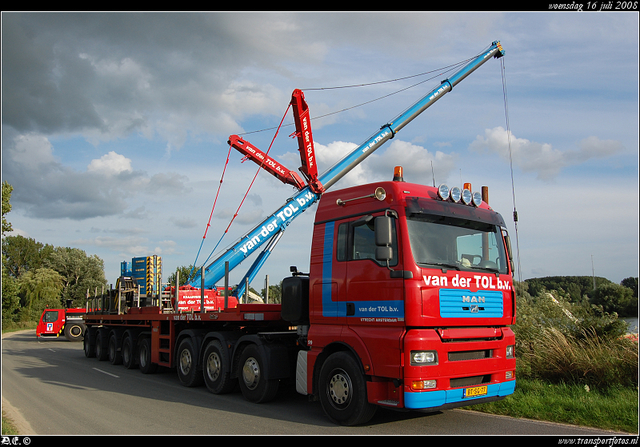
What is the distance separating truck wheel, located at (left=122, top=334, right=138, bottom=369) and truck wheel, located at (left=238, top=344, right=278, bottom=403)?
6.37m

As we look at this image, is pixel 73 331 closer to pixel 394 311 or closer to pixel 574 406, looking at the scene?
pixel 394 311

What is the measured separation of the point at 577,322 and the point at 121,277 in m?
12.4

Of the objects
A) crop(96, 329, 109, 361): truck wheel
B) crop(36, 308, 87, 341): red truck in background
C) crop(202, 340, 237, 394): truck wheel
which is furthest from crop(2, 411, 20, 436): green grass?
crop(36, 308, 87, 341): red truck in background

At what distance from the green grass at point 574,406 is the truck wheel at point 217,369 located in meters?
4.30

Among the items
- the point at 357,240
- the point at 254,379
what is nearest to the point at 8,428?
the point at 254,379

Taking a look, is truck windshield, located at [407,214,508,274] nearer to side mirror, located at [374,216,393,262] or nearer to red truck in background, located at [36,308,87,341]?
side mirror, located at [374,216,393,262]

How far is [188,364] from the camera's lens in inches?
414

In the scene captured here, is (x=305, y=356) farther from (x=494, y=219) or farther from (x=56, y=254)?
(x=56, y=254)

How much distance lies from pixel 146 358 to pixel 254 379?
18.2ft

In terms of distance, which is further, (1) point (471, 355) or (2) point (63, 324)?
(2) point (63, 324)

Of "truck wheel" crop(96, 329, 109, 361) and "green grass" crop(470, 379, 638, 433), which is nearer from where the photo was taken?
"green grass" crop(470, 379, 638, 433)

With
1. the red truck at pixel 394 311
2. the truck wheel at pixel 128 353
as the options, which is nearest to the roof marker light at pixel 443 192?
the red truck at pixel 394 311

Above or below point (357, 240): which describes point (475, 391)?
below

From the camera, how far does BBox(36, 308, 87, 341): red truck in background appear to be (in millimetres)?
28906
